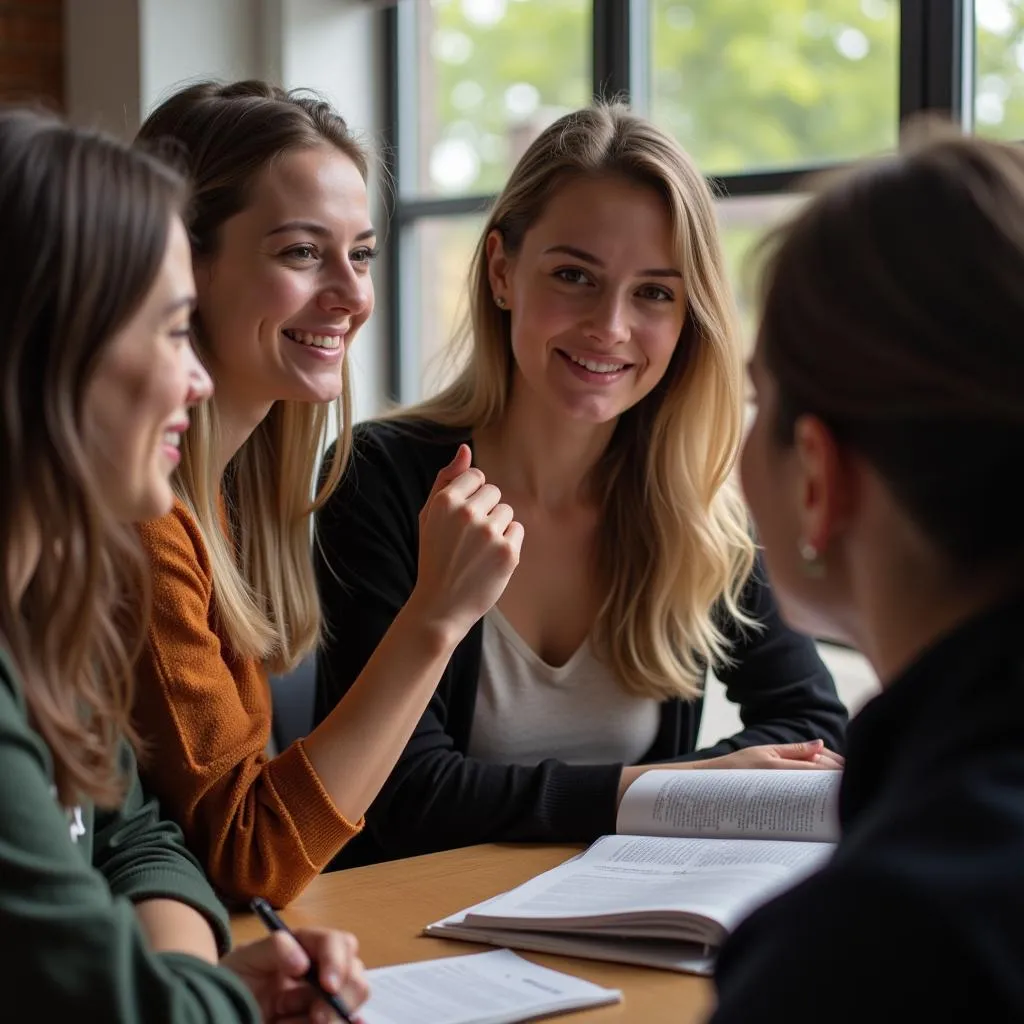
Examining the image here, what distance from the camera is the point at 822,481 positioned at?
2.93 ft

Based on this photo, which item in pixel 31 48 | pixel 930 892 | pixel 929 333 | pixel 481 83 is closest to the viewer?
pixel 930 892

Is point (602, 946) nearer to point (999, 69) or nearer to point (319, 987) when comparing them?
point (319, 987)

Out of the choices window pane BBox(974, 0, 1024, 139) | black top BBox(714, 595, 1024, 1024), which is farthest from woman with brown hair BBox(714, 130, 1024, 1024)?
window pane BBox(974, 0, 1024, 139)

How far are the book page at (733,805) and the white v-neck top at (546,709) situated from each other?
0.29m

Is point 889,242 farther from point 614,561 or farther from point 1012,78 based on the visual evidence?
point 1012,78

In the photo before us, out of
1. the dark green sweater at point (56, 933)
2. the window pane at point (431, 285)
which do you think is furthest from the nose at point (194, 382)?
the window pane at point (431, 285)

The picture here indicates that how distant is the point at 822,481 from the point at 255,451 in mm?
1105

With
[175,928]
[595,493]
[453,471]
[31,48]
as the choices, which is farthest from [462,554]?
[31,48]

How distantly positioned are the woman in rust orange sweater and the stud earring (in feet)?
2.13

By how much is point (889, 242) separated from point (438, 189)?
12.4ft

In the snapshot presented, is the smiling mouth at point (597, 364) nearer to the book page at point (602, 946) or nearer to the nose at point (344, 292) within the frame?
the nose at point (344, 292)

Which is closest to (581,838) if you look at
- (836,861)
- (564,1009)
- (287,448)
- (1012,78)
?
(564,1009)

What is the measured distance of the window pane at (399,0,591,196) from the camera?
409cm

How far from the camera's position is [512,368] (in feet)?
7.20
